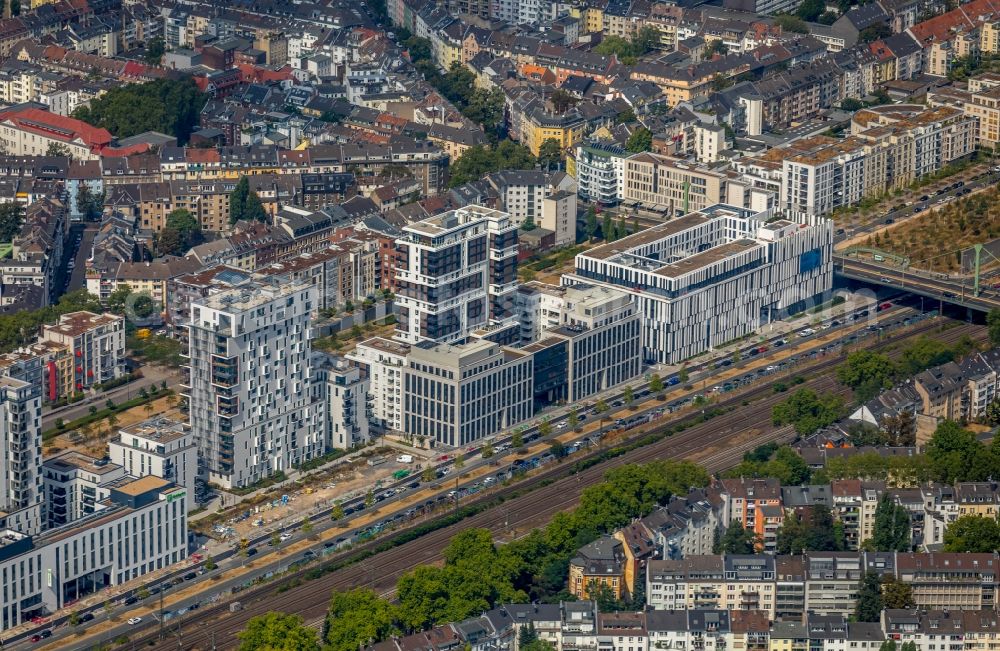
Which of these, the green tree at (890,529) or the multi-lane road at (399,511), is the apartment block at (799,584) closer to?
the green tree at (890,529)

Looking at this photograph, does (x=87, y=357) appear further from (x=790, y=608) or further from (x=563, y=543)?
(x=790, y=608)

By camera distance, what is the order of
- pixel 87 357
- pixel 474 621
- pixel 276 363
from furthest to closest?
pixel 87 357 → pixel 276 363 → pixel 474 621

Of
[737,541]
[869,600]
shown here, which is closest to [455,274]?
[737,541]

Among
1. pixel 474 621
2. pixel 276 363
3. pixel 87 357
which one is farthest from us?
pixel 87 357

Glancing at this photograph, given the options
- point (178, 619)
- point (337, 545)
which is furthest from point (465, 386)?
point (178, 619)

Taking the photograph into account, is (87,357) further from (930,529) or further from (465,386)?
(930,529)

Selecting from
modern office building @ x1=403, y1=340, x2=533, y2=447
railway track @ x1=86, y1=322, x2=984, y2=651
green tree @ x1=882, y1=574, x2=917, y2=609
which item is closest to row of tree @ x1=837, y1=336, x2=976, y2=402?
railway track @ x1=86, y1=322, x2=984, y2=651

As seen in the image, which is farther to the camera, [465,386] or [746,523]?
[465,386]
